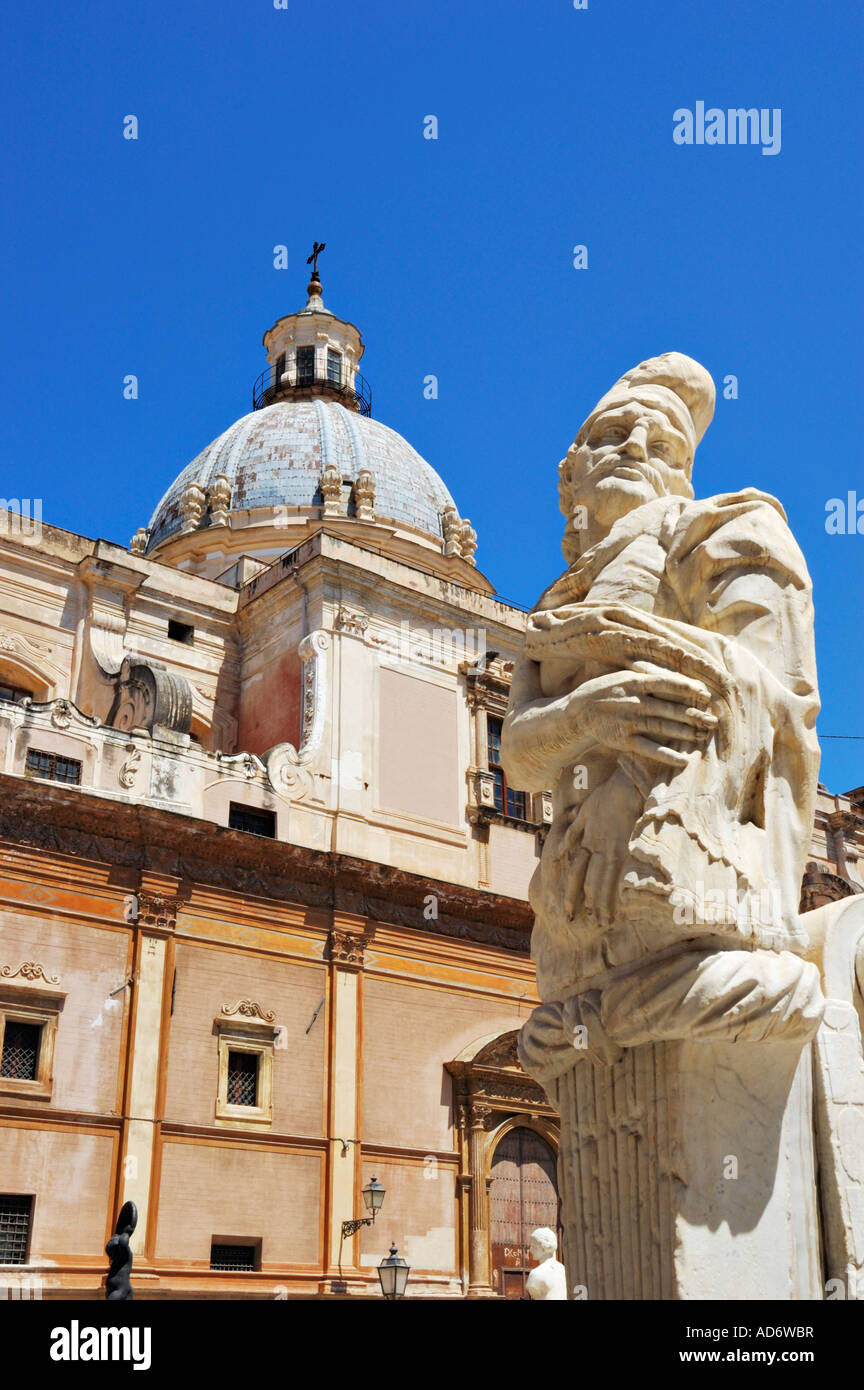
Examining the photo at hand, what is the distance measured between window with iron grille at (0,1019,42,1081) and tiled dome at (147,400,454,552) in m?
16.4

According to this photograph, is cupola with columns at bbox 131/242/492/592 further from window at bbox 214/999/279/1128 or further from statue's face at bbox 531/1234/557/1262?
statue's face at bbox 531/1234/557/1262

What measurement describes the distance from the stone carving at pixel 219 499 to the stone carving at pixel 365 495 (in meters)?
2.88

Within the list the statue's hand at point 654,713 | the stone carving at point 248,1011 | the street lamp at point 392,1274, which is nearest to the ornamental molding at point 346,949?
the stone carving at point 248,1011

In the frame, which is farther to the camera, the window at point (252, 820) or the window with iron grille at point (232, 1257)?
the window at point (252, 820)

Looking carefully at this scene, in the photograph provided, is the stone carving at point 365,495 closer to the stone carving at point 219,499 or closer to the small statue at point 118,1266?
the stone carving at point 219,499

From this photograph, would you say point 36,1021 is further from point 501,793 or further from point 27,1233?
point 501,793

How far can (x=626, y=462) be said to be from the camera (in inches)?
179

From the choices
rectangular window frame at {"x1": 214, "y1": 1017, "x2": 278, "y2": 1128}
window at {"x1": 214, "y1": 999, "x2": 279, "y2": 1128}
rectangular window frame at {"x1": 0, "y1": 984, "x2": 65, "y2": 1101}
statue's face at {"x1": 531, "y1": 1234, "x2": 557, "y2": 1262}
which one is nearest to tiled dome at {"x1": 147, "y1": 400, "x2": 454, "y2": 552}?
window at {"x1": 214, "y1": 999, "x2": 279, "y2": 1128}

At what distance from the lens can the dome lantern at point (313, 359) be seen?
36438mm

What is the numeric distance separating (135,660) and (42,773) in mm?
3120

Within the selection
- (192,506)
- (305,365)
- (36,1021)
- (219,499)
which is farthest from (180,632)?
(305,365)

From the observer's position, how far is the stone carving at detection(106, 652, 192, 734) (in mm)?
19422

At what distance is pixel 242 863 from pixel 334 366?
21296 mm
